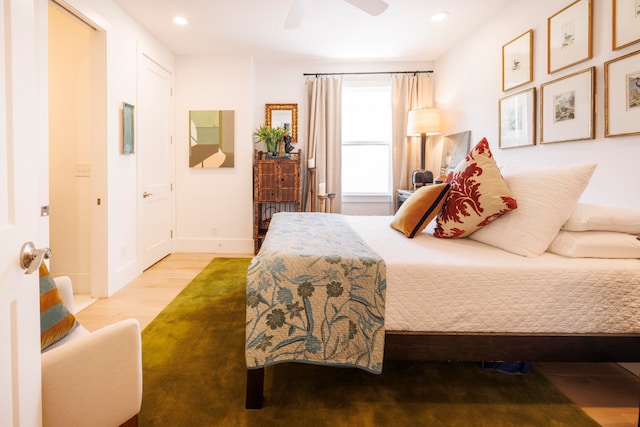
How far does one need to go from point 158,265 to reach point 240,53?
285 centimetres

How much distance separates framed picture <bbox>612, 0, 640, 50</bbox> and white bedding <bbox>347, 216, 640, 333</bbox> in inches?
51.4

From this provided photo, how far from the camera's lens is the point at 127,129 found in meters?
3.49

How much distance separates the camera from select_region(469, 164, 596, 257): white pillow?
1.78 metres

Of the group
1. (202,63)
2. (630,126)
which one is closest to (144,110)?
(202,63)

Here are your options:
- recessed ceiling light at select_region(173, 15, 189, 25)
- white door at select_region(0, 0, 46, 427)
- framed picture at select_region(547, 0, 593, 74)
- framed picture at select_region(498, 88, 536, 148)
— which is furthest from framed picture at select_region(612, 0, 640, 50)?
recessed ceiling light at select_region(173, 15, 189, 25)

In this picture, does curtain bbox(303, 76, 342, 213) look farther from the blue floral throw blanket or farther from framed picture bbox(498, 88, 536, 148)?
the blue floral throw blanket

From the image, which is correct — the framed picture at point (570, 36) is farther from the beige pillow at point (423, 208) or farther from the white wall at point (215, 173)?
the white wall at point (215, 173)

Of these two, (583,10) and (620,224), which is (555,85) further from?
(620,224)

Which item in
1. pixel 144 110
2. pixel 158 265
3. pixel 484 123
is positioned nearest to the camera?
pixel 484 123

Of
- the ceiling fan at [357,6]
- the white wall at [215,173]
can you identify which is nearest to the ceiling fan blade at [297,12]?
the ceiling fan at [357,6]

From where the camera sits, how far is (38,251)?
79cm

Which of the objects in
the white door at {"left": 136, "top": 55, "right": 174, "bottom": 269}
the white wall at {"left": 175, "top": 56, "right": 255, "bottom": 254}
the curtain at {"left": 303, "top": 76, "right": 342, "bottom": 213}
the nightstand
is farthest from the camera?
the curtain at {"left": 303, "top": 76, "right": 342, "bottom": 213}

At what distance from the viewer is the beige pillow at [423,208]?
7.22 feet

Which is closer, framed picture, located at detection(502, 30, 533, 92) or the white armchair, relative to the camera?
the white armchair
